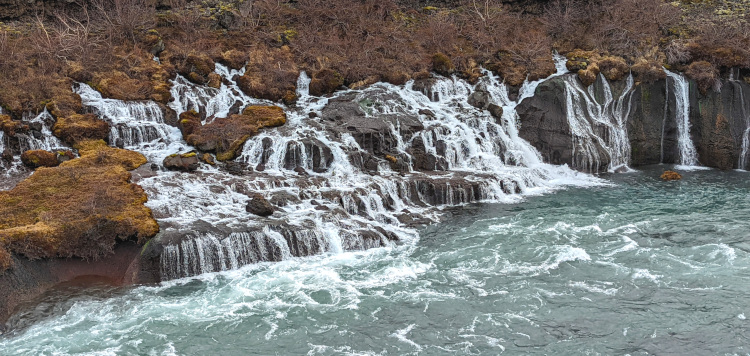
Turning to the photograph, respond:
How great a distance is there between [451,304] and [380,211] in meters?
6.46

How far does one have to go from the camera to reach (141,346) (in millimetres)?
11242

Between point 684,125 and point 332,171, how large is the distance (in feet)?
52.8

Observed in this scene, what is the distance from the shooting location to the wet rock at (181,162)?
65.2 ft

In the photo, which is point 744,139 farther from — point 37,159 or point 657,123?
point 37,159

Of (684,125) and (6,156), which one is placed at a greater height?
(6,156)

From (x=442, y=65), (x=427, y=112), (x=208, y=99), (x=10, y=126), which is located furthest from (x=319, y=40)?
(x=10, y=126)

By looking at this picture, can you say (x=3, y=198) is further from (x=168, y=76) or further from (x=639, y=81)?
(x=639, y=81)

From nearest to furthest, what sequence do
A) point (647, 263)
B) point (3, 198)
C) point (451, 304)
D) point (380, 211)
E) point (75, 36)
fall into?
point (451, 304)
point (647, 263)
point (3, 198)
point (380, 211)
point (75, 36)

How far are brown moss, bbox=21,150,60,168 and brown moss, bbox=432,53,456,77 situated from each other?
668 inches

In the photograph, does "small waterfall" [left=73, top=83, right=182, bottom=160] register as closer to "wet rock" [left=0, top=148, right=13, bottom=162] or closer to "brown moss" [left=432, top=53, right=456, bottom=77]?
"wet rock" [left=0, top=148, right=13, bottom=162]

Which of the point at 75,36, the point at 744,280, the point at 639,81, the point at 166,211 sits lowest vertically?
the point at 744,280

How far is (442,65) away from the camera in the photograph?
27938mm

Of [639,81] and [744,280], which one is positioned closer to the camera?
[744,280]

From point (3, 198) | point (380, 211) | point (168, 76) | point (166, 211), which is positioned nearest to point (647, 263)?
point (380, 211)
